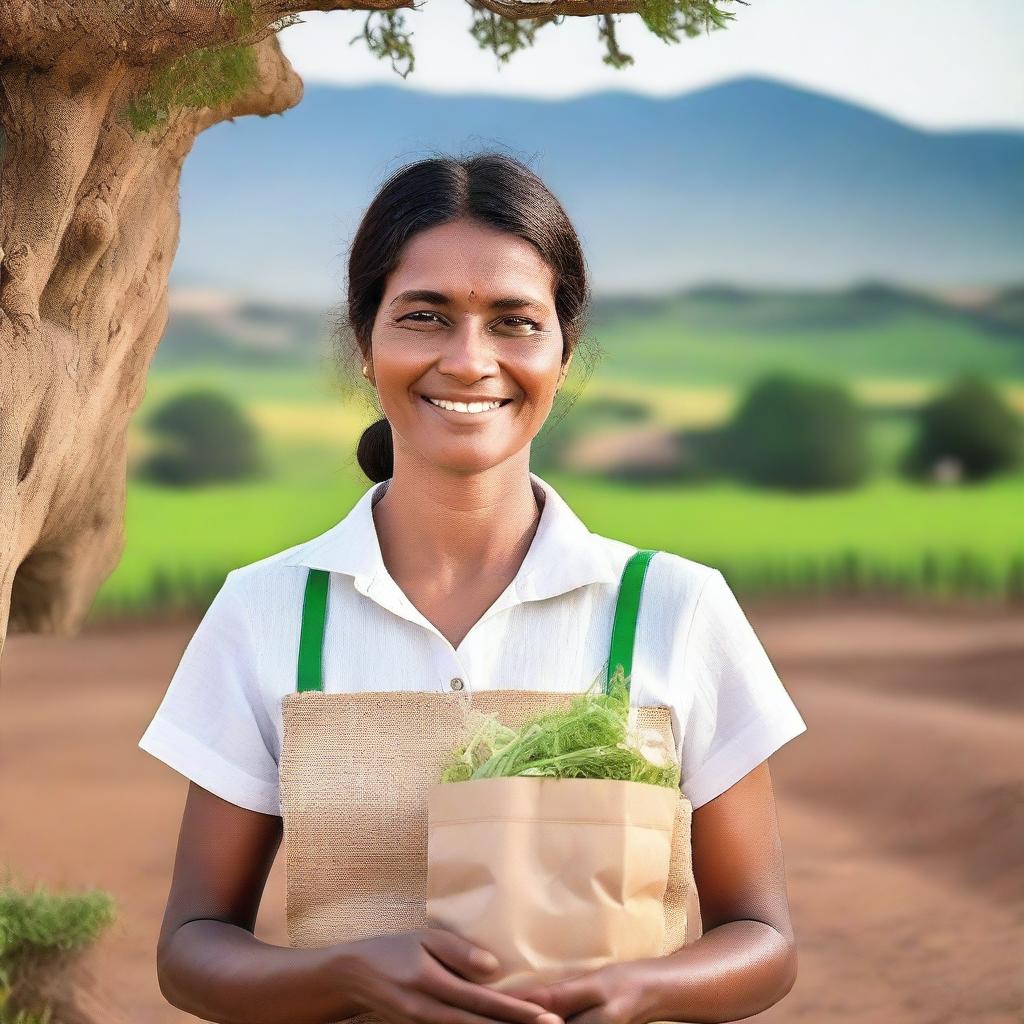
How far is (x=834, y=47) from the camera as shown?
34.2 ft

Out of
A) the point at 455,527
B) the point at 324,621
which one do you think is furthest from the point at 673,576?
the point at 324,621

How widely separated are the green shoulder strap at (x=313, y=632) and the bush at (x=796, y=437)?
29.7 feet

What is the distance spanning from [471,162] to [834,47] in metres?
9.42

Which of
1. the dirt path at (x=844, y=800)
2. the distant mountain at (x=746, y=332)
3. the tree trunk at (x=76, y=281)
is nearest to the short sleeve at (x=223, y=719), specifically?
the tree trunk at (x=76, y=281)

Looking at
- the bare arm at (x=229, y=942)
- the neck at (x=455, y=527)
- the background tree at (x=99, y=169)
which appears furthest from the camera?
the background tree at (x=99, y=169)

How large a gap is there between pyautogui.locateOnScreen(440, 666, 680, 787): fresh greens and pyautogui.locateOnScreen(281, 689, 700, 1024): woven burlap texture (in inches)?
5.0

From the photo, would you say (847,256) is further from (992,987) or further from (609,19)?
(609,19)

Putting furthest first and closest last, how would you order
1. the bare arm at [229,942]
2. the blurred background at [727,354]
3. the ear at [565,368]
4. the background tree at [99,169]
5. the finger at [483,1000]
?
the blurred background at [727,354]
the background tree at [99,169]
the ear at [565,368]
the bare arm at [229,942]
the finger at [483,1000]

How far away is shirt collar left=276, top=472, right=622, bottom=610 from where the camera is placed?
5.61 ft

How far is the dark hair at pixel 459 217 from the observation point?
5.69 ft

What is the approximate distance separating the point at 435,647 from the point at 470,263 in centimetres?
45

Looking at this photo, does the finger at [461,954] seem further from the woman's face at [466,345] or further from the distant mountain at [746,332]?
the distant mountain at [746,332]

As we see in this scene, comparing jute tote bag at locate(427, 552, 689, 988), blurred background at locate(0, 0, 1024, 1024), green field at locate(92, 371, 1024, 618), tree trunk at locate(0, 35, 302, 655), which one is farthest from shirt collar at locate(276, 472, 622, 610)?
green field at locate(92, 371, 1024, 618)

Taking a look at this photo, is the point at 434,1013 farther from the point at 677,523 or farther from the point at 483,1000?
the point at 677,523
